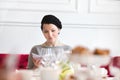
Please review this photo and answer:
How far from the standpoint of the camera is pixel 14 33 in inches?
112

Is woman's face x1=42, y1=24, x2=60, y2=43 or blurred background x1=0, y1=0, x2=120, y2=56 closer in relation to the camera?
woman's face x1=42, y1=24, x2=60, y2=43

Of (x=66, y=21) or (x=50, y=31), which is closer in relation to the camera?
(x=50, y=31)

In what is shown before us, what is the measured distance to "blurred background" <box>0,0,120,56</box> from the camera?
112 inches

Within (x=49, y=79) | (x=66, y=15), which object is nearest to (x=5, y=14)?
(x=66, y=15)

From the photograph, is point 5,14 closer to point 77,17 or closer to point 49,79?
point 77,17

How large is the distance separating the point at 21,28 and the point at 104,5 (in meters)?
0.92

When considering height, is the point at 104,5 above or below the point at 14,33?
above

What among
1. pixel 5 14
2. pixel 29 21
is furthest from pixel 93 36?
pixel 5 14

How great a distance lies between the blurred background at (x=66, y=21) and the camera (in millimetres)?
2843

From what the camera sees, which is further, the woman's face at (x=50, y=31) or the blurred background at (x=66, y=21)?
the blurred background at (x=66, y=21)

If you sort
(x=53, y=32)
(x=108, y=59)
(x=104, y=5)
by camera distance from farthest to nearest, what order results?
1. (x=104, y=5)
2. (x=53, y=32)
3. (x=108, y=59)

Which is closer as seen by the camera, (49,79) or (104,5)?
(49,79)

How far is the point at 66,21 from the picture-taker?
2.94m

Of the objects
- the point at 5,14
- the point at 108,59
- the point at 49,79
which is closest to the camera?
the point at 108,59
